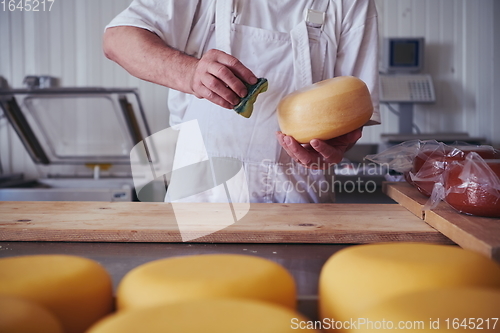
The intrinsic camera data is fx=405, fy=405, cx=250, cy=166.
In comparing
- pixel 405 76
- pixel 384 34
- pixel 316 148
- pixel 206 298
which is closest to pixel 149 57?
pixel 316 148

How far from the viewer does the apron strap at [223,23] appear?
1.18 m

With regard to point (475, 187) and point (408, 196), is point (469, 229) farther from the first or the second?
point (408, 196)

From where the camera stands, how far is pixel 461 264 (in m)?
0.47

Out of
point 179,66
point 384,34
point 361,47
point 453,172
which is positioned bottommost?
point 453,172

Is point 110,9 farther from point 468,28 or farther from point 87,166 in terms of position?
point 468,28

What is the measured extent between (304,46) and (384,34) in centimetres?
213

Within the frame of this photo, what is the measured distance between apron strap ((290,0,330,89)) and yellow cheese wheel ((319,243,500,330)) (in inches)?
31.7

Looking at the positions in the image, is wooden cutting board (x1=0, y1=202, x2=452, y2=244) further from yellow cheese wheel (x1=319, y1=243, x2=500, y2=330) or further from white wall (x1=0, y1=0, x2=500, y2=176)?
white wall (x1=0, y1=0, x2=500, y2=176)

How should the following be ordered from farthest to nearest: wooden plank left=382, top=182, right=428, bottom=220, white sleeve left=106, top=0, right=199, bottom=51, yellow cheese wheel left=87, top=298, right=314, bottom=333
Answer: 1. white sleeve left=106, top=0, right=199, bottom=51
2. wooden plank left=382, top=182, right=428, bottom=220
3. yellow cheese wheel left=87, top=298, right=314, bottom=333

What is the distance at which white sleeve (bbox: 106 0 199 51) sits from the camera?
3.76ft

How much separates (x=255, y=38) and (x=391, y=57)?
1.99 metres

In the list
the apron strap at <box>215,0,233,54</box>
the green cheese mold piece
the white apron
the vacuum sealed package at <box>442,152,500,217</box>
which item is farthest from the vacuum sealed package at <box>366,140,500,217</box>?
the apron strap at <box>215,0,233,54</box>

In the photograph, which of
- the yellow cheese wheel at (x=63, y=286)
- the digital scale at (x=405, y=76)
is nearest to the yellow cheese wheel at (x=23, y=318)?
the yellow cheese wheel at (x=63, y=286)

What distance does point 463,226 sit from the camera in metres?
0.74
